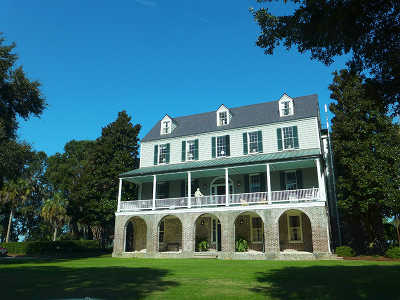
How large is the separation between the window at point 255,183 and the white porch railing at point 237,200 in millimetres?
715

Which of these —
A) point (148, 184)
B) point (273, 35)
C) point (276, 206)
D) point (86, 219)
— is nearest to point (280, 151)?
point (276, 206)

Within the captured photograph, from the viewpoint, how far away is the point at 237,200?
2388cm

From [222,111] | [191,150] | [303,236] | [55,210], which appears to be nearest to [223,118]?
[222,111]

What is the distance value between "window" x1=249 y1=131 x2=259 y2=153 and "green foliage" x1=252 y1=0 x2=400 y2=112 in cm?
1610

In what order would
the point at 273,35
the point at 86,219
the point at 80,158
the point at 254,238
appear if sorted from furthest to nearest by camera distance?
1. the point at 80,158
2. the point at 86,219
3. the point at 254,238
4. the point at 273,35

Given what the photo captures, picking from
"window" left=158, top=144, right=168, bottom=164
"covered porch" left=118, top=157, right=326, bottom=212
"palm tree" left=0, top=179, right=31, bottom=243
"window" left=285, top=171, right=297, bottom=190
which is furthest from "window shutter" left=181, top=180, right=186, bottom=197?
"palm tree" left=0, top=179, right=31, bottom=243

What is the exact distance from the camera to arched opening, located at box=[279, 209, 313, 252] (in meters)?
21.9

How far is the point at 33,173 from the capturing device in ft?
158

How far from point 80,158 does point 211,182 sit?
92.3ft

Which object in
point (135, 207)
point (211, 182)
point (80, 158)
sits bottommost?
point (135, 207)

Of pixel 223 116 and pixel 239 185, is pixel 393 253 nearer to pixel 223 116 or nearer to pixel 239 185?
pixel 239 185

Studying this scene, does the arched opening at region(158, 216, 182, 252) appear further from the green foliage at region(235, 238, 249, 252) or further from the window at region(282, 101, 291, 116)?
the window at region(282, 101, 291, 116)

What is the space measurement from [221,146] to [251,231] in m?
7.12

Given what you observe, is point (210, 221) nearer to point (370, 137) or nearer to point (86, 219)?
point (370, 137)
